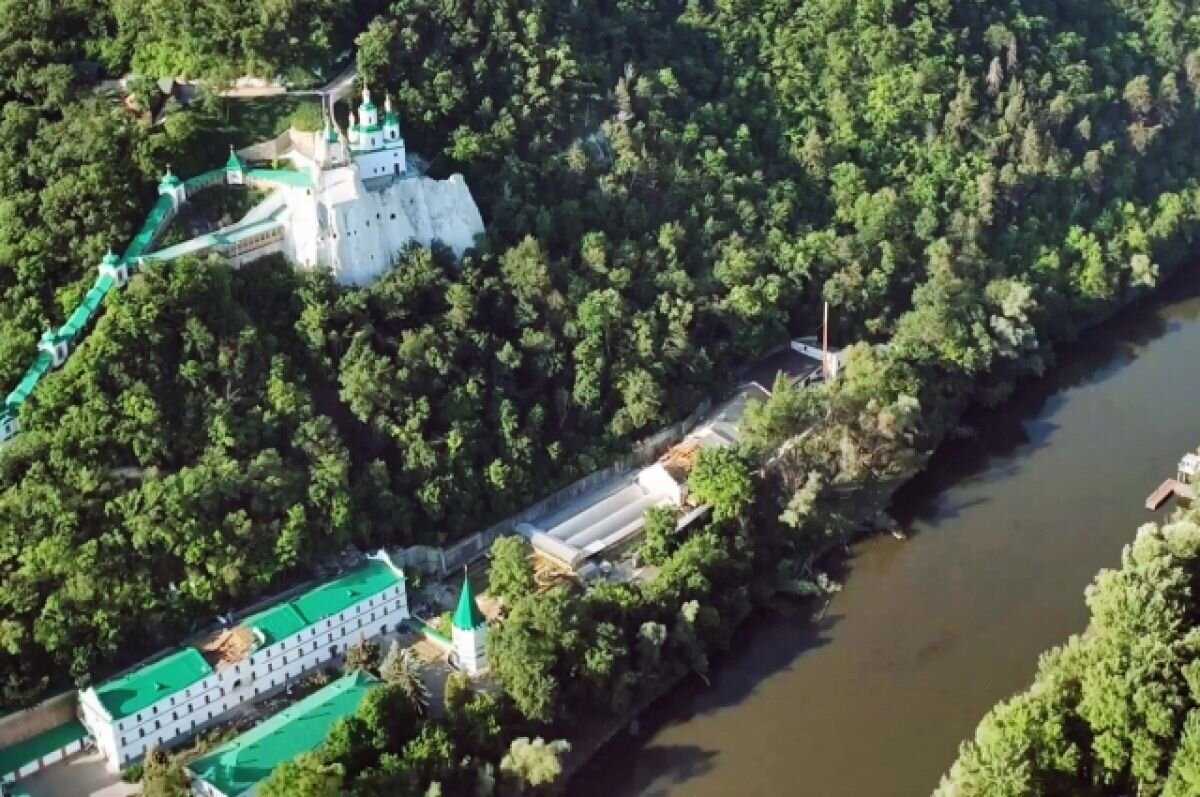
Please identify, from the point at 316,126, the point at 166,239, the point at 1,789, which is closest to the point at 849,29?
the point at 316,126

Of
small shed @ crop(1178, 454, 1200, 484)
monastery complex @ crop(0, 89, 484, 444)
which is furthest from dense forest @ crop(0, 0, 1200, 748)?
small shed @ crop(1178, 454, 1200, 484)

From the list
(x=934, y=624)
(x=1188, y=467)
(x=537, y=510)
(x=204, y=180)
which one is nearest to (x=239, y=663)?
(x=537, y=510)

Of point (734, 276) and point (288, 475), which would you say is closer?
point (288, 475)

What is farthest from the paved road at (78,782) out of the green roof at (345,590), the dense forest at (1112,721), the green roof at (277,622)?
the dense forest at (1112,721)

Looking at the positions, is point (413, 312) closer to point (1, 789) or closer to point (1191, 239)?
point (1, 789)

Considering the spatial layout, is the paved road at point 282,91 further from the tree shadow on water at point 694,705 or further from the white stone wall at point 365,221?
the tree shadow on water at point 694,705

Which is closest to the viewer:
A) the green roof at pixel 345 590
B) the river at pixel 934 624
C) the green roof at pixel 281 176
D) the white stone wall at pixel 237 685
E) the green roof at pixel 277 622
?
the white stone wall at pixel 237 685

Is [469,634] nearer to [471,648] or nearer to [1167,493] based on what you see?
[471,648]
